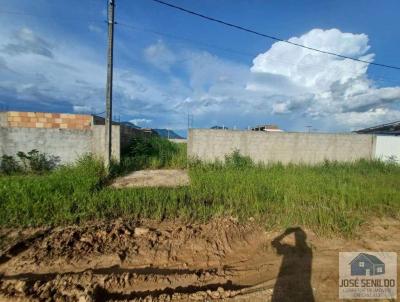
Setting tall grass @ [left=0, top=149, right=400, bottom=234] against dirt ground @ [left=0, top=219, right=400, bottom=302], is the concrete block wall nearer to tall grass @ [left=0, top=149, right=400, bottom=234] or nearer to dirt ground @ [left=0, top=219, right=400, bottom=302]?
tall grass @ [left=0, top=149, right=400, bottom=234]

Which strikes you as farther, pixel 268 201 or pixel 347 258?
pixel 268 201

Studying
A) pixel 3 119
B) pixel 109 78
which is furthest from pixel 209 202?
pixel 3 119

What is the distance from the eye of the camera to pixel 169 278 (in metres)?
3.23

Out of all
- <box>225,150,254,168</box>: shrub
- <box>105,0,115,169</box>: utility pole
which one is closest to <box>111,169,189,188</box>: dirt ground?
<box>105,0,115,169</box>: utility pole

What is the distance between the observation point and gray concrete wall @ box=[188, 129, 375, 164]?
11.6 m

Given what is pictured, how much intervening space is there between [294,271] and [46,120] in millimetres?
11141

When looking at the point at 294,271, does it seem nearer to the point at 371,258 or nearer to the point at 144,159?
the point at 371,258

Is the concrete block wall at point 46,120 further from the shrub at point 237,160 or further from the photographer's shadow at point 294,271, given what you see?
the photographer's shadow at point 294,271

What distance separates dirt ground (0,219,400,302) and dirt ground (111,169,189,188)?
10.2 feet

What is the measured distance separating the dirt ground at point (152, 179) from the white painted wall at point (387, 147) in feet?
36.3

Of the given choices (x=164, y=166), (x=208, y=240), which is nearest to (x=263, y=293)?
(x=208, y=240)

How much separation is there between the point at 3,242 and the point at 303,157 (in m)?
12.0

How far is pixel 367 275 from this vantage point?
11.0 ft

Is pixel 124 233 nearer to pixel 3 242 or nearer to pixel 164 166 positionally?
pixel 3 242
